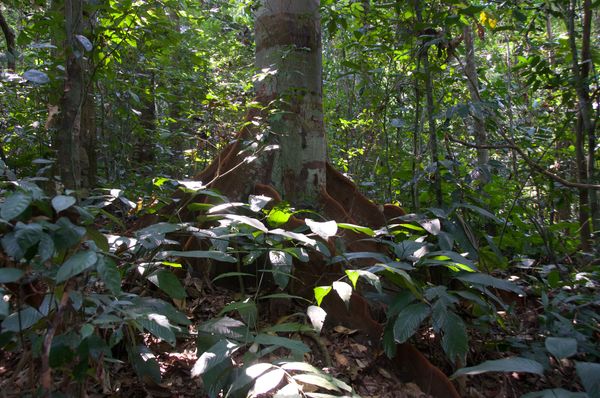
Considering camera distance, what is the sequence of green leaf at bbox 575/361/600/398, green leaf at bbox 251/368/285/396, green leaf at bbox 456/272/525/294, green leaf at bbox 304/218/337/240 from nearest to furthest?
green leaf at bbox 251/368/285/396, green leaf at bbox 575/361/600/398, green leaf at bbox 304/218/337/240, green leaf at bbox 456/272/525/294

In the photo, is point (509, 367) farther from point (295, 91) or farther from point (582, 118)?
point (582, 118)

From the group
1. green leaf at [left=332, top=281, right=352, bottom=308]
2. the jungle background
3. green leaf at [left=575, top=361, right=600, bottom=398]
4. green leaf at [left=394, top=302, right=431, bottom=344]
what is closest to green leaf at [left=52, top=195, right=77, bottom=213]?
the jungle background

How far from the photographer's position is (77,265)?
1.38m

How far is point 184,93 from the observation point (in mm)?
6410

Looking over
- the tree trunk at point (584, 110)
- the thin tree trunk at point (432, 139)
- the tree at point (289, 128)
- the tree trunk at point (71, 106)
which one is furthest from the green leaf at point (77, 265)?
the tree trunk at point (584, 110)

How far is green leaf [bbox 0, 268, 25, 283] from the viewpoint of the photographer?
1354 mm

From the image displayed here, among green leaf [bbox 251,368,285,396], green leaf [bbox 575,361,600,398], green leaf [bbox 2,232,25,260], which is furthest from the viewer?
green leaf [bbox 575,361,600,398]

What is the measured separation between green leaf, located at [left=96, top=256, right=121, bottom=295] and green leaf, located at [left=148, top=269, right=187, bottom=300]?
0.52m

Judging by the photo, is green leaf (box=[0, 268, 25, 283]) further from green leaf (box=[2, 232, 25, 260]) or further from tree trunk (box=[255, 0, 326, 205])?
tree trunk (box=[255, 0, 326, 205])

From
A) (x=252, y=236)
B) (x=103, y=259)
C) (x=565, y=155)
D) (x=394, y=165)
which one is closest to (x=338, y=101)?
→ (x=394, y=165)

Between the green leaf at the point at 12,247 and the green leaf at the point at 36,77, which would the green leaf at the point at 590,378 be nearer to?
the green leaf at the point at 12,247

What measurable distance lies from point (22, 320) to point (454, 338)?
1.82 metres

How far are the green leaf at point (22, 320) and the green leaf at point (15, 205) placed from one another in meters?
0.44

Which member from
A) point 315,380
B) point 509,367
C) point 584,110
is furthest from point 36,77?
point 584,110
